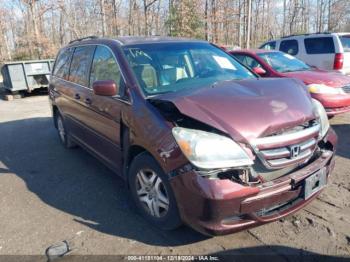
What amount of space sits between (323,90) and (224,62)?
2.76 metres

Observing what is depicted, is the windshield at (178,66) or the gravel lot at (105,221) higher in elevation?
the windshield at (178,66)

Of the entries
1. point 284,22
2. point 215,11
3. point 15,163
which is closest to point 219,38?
point 215,11

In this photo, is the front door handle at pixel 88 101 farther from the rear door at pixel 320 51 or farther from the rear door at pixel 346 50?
the rear door at pixel 346 50

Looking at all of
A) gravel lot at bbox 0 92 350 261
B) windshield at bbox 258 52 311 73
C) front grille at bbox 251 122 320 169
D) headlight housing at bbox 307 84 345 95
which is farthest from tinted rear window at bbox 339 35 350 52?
front grille at bbox 251 122 320 169

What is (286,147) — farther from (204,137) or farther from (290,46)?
(290,46)

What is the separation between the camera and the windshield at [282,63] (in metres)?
6.75

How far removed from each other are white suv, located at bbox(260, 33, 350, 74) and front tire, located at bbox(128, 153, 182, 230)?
26.6 feet

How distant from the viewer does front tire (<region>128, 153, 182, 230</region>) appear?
2.79 m

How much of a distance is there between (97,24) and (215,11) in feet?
41.3

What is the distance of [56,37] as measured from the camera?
37.8m

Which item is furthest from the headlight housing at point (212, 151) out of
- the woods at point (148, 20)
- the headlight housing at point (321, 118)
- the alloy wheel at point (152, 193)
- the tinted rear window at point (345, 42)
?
the woods at point (148, 20)

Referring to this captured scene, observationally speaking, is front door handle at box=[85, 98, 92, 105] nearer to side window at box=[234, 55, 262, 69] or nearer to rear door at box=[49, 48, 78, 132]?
rear door at box=[49, 48, 78, 132]

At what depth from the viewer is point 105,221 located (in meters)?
3.31

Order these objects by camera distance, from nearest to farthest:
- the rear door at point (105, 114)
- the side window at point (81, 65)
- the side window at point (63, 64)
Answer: the rear door at point (105, 114)
the side window at point (81, 65)
the side window at point (63, 64)
